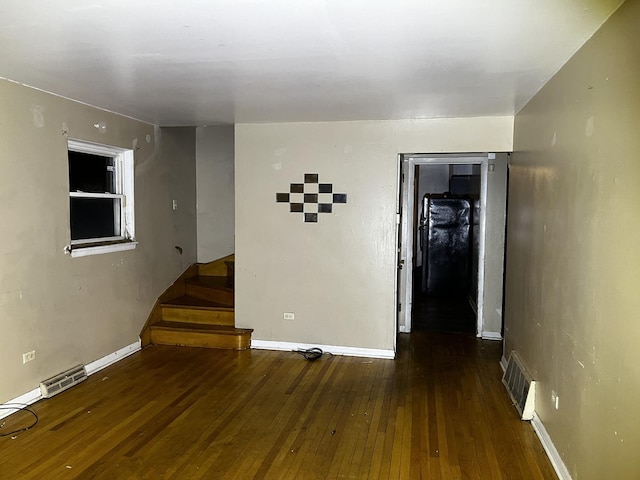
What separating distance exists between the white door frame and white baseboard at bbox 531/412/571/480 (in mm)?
2204

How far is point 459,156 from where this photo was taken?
17.3ft

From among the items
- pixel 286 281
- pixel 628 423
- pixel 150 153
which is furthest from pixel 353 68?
pixel 150 153

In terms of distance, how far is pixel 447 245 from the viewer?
7.94m

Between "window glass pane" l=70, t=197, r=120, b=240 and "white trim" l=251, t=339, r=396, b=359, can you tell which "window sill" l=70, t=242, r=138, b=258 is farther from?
"white trim" l=251, t=339, r=396, b=359

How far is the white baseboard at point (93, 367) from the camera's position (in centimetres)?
335

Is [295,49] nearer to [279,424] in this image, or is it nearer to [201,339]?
[279,424]

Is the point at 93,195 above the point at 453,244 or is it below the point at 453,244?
above

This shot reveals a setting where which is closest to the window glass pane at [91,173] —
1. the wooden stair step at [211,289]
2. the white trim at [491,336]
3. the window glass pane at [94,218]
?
the window glass pane at [94,218]

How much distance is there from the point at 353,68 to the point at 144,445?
258 cm

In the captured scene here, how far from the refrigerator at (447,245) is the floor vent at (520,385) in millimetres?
3989

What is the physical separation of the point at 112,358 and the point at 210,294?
54.4 inches

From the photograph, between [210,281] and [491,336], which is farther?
A: [210,281]

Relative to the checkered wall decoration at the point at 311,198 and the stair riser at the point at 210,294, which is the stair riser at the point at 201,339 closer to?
the stair riser at the point at 210,294

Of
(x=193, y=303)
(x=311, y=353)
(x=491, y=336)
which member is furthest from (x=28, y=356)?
(x=491, y=336)
